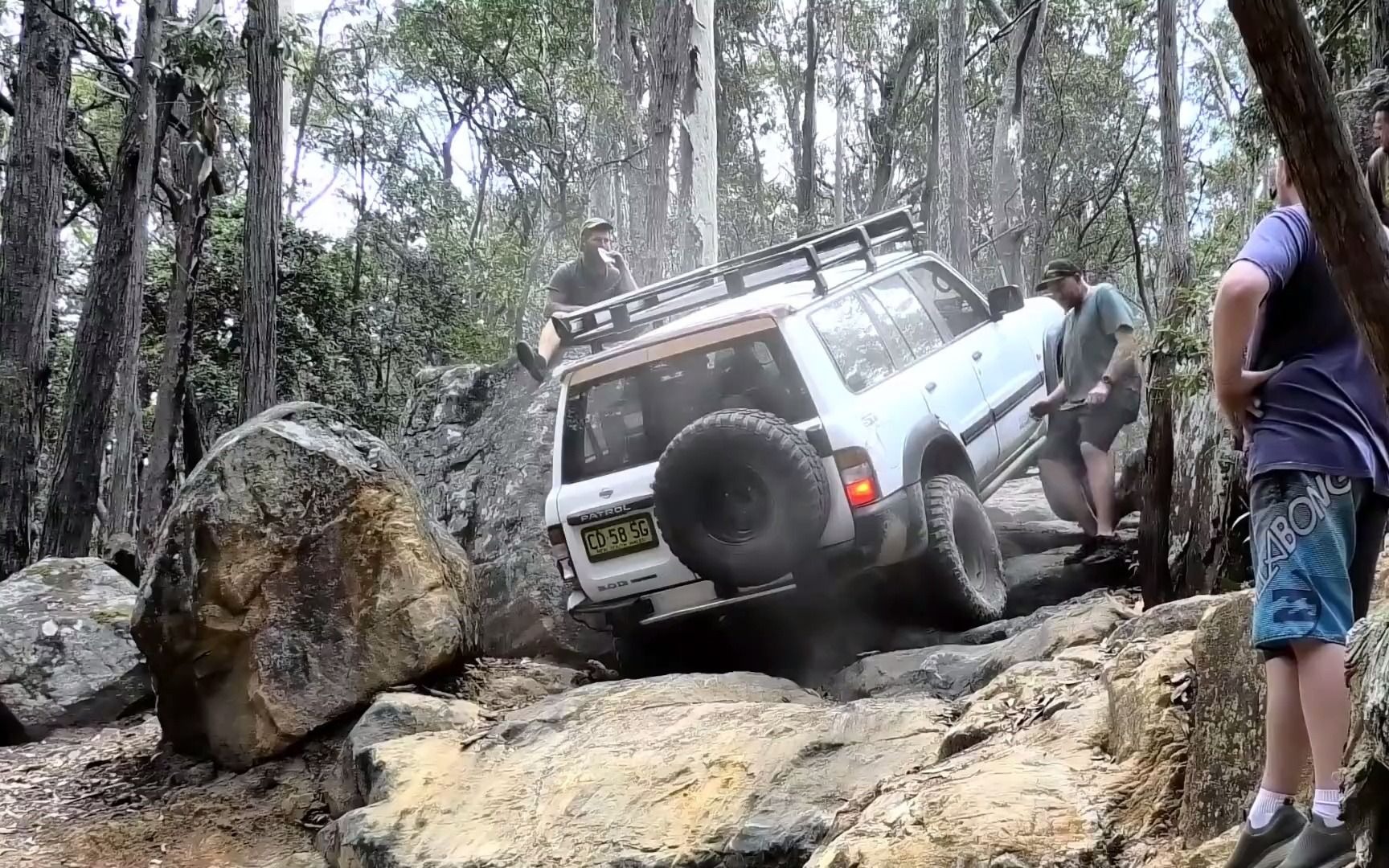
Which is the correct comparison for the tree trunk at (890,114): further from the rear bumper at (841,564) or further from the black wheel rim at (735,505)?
the black wheel rim at (735,505)

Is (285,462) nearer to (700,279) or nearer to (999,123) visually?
(700,279)

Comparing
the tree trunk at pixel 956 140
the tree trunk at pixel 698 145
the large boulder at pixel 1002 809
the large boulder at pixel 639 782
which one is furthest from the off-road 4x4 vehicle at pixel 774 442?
the tree trunk at pixel 956 140

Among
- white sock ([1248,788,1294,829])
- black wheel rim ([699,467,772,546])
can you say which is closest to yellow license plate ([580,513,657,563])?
black wheel rim ([699,467,772,546])

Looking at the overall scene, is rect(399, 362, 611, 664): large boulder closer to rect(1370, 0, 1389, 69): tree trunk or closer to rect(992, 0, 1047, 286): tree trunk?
rect(1370, 0, 1389, 69): tree trunk

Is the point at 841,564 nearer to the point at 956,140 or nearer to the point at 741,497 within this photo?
the point at 741,497

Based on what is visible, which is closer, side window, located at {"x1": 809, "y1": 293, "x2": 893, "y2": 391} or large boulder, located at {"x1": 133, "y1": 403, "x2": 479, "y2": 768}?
side window, located at {"x1": 809, "y1": 293, "x2": 893, "y2": 391}

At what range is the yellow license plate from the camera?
5.69 m

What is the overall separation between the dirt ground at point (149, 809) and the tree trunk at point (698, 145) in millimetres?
9557

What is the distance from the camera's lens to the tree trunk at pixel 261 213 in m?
9.53

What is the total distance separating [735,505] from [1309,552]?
11.1ft

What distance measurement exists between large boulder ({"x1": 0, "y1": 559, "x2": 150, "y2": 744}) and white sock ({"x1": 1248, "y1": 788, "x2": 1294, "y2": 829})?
6.67 metres

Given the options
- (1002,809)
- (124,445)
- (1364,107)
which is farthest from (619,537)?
(124,445)

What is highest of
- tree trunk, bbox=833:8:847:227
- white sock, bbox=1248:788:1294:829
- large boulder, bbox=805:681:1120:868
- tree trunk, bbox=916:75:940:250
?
tree trunk, bbox=833:8:847:227

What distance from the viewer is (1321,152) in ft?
6.43
